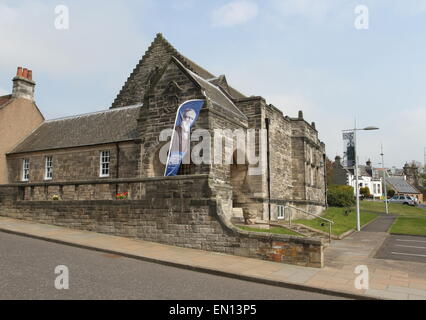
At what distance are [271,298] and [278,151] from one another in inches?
612

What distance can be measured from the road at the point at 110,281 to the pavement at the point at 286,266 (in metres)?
0.28

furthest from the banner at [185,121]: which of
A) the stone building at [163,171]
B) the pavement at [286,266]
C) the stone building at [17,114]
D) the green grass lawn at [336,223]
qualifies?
the stone building at [17,114]

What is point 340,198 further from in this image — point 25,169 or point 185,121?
point 25,169

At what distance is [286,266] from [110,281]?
5246 millimetres

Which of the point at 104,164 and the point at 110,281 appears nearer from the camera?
the point at 110,281

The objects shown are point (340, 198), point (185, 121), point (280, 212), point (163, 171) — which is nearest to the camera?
point (185, 121)

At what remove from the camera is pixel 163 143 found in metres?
16.4

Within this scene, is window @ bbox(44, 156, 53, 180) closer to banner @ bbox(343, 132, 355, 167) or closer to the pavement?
the pavement

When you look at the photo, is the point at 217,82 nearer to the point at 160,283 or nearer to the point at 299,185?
the point at 299,185

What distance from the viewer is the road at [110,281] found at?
261 inches

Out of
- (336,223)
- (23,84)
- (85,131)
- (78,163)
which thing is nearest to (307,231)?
(336,223)

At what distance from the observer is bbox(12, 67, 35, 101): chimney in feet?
85.1

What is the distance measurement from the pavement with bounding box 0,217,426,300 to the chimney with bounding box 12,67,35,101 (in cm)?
1549
